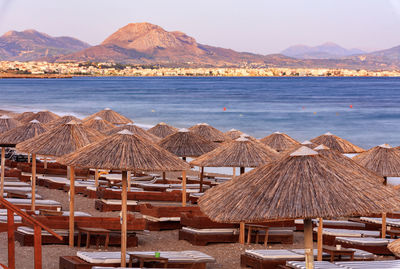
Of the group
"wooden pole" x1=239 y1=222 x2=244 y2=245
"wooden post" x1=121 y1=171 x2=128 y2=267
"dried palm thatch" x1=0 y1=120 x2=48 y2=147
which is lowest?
"wooden pole" x1=239 y1=222 x2=244 y2=245

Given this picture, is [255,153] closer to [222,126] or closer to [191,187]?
[191,187]

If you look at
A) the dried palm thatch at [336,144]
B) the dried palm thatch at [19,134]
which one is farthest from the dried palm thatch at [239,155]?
the dried palm thatch at [336,144]

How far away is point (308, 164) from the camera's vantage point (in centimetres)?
539

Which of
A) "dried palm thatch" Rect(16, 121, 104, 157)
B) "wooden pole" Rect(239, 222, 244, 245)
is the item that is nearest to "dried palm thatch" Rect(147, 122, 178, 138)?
"dried palm thatch" Rect(16, 121, 104, 157)

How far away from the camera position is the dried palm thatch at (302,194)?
5094 millimetres

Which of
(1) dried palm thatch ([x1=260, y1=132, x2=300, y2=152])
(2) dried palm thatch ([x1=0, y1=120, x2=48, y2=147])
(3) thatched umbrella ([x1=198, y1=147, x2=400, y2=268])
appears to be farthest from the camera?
→ (1) dried palm thatch ([x1=260, y1=132, x2=300, y2=152])

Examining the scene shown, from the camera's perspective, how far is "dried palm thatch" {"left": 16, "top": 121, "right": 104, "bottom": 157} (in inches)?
379

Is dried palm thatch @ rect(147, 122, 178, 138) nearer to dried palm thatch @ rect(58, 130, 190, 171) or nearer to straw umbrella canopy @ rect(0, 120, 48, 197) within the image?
straw umbrella canopy @ rect(0, 120, 48, 197)

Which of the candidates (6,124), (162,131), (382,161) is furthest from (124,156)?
(162,131)

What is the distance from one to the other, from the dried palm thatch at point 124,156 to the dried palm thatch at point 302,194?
6.68 feet

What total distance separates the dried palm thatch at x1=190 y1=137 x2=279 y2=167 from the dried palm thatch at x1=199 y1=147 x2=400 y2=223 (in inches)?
168

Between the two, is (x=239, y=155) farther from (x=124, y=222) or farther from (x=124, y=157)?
(x=124, y=157)

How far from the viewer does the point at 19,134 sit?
11742mm

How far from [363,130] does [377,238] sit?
33.3m
